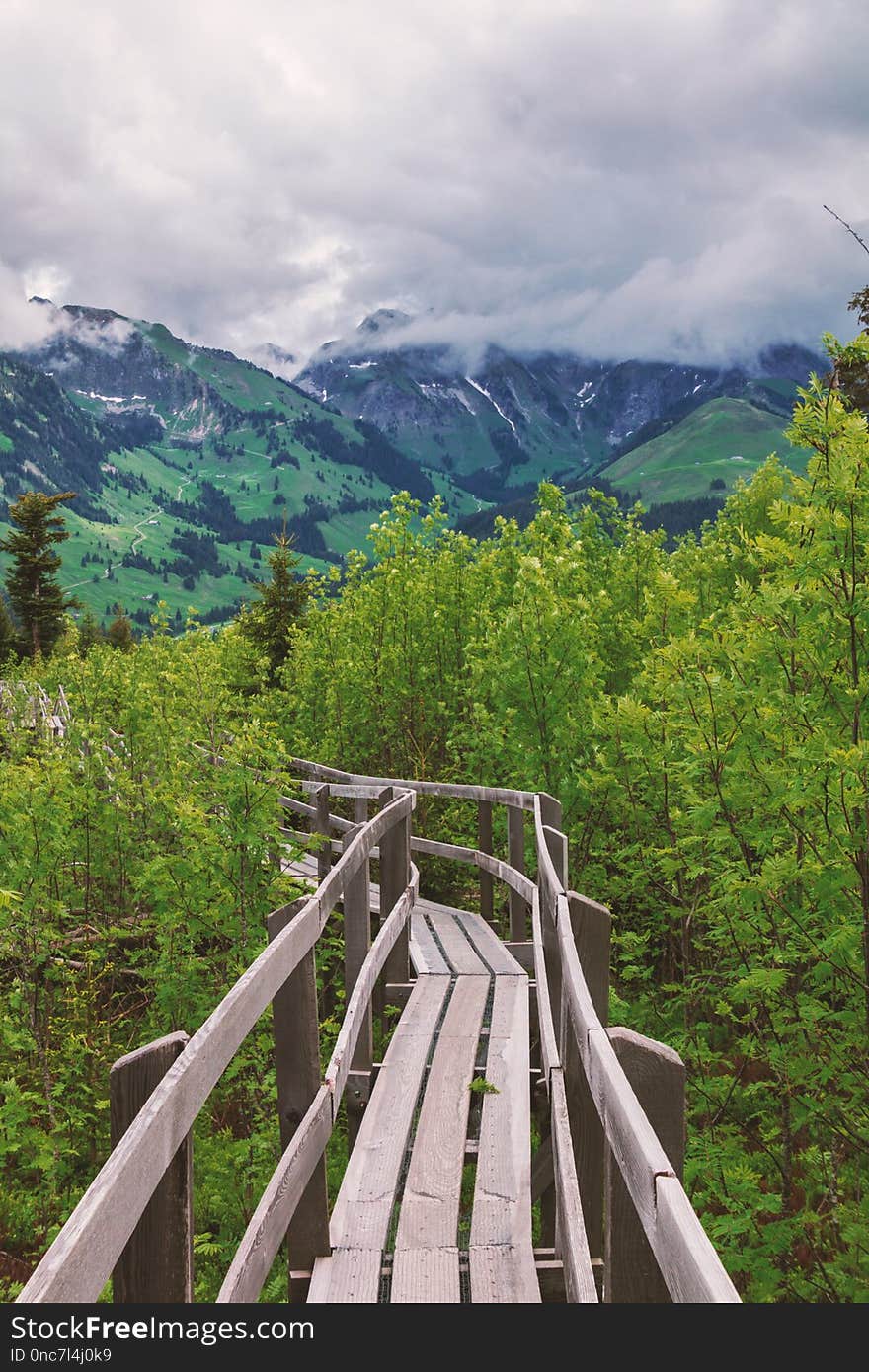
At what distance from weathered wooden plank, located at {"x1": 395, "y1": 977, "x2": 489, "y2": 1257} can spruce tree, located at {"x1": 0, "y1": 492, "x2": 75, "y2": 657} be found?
49.4m

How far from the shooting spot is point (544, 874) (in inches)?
188

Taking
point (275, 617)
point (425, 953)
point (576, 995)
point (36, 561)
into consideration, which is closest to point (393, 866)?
point (425, 953)

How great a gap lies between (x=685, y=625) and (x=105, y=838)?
23.0ft

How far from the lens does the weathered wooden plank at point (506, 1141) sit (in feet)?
13.3

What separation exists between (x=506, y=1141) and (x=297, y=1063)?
5.92 feet

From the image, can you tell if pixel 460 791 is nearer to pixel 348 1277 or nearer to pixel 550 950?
pixel 550 950

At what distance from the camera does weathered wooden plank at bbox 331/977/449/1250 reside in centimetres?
400

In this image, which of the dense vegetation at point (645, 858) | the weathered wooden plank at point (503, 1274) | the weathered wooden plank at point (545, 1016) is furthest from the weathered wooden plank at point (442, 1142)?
the dense vegetation at point (645, 858)

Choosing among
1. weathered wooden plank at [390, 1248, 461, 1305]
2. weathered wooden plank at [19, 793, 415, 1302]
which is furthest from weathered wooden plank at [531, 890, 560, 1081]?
weathered wooden plank at [19, 793, 415, 1302]

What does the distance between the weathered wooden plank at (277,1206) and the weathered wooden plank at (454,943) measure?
4520 millimetres

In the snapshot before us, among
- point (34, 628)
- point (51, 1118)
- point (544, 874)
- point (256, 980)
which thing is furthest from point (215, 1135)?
point (34, 628)

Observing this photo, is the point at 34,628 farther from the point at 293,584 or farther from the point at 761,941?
the point at 761,941

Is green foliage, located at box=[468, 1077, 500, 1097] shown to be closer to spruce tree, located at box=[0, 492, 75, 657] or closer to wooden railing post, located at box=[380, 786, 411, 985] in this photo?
wooden railing post, located at box=[380, 786, 411, 985]

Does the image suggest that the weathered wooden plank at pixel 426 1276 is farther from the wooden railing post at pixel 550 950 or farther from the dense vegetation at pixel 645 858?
the dense vegetation at pixel 645 858
